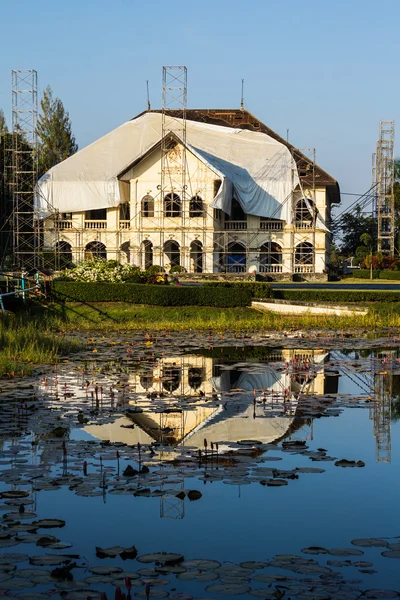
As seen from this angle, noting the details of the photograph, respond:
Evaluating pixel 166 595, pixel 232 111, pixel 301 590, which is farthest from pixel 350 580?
pixel 232 111

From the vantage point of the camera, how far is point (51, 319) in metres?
30.9

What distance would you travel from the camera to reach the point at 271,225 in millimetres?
63875

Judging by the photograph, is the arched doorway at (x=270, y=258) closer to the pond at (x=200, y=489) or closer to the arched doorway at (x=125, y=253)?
the arched doorway at (x=125, y=253)

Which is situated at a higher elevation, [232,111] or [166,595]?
[232,111]

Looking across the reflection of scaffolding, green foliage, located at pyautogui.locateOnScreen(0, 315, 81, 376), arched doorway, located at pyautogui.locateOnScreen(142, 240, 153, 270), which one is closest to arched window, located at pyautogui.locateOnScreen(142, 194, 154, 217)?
arched doorway, located at pyautogui.locateOnScreen(142, 240, 153, 270)

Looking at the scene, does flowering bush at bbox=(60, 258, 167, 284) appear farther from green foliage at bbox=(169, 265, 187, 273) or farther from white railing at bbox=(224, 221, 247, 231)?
white railing at bbox=(224, 221, 247, 231)

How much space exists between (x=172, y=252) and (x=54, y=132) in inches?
1058

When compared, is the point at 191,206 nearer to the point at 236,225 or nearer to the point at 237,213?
the point at 236,225

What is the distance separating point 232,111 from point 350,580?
71747 mm

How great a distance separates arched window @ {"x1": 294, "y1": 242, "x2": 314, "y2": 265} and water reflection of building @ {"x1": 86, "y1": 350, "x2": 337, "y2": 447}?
41957mm

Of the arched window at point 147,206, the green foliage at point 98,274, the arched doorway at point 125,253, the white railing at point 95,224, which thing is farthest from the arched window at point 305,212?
the green foliage at point 98,274

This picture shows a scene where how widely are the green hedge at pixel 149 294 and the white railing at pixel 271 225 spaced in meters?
29.4

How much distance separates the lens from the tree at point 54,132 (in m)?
82.9

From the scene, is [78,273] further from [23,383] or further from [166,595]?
[166,595]
